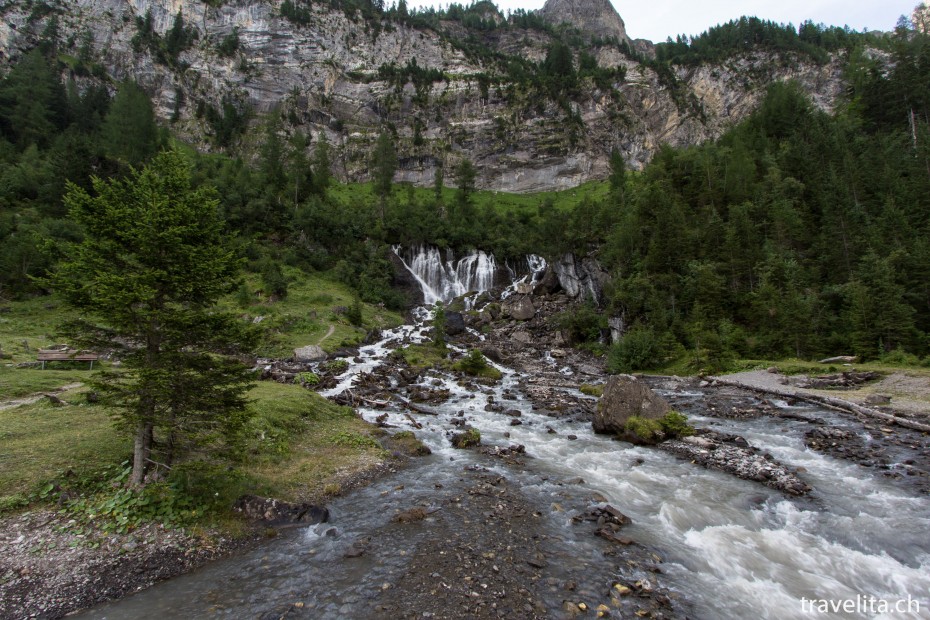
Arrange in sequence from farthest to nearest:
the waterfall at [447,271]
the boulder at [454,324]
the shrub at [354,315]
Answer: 1. the waterfall at [447,271]
2. the boulder at [454,324]
3. the shrub at [354,315]

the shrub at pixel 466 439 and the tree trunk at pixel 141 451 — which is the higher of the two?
the tree trunk at pixel 141 451

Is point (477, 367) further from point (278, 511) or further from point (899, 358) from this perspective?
point (899, 358)

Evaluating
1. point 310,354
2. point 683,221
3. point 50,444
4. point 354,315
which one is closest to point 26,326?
point 310,354

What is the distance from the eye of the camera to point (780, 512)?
40.0 ft

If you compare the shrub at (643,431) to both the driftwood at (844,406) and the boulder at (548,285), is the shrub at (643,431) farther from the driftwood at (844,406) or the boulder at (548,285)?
the boulder at (548,285)

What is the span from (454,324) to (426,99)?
10454cm

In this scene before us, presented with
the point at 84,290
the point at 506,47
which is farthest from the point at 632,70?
the point at 84,290

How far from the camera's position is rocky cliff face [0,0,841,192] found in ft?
390

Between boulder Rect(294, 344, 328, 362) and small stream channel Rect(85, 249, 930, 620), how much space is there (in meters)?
23.8

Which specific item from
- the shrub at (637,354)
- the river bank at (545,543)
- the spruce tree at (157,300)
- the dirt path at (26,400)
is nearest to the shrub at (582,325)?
the shrub at (637,354)

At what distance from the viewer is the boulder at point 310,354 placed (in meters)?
36.9

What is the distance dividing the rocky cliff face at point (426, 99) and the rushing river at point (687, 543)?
382 feet

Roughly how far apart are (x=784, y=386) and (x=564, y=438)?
21.7 metres

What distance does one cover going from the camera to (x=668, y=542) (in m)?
10.8
